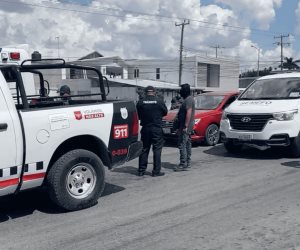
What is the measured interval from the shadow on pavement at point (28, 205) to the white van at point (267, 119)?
3890mm

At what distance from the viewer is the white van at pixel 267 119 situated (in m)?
9.73

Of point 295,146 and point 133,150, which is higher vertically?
point 133,150

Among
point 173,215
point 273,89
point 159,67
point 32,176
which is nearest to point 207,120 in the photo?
point 273,89

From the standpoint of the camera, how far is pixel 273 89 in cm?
1085

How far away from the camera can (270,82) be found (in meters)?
11.2

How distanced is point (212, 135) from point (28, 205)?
7083 mm

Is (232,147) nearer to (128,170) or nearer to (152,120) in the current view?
(128,170)

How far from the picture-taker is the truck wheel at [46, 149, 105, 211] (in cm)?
580

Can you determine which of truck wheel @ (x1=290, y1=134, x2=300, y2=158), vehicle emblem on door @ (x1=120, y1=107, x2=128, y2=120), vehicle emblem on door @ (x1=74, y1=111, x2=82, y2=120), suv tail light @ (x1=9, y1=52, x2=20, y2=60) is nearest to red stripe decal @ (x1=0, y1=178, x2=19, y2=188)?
vehicle emblem on door @ (x1=74, y1=111, x2=82, y2=120)

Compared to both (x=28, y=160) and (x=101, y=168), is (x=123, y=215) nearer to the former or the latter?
(x=101, y=168)

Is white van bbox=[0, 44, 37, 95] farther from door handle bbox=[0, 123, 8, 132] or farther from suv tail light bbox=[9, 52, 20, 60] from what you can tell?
door handle bbox=[0, 123, 8, 132]

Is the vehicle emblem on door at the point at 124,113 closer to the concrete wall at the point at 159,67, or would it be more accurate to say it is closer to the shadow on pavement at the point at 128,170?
the shadow on pavement at the point at 128,170

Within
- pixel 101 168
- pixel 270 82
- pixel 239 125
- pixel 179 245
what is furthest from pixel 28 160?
Result: pixel 270 82

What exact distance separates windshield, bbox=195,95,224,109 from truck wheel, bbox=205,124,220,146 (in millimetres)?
695
